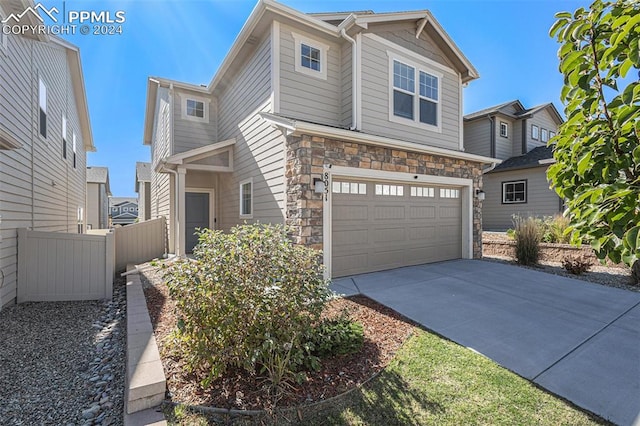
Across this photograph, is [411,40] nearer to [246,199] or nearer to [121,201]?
[246,199]

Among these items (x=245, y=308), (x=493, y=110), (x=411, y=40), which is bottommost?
(x=245, y=308)

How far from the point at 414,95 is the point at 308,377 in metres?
7.80

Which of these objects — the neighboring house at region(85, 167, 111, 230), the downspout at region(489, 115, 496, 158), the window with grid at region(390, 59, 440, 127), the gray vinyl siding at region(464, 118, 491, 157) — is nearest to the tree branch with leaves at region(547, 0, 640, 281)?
the window with grid at region(390, 59, 440, 127)

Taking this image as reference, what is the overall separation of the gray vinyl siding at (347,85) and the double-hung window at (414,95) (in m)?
1.15

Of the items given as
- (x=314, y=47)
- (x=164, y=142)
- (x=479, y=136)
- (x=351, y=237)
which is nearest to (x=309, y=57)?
(x=314, y=47)

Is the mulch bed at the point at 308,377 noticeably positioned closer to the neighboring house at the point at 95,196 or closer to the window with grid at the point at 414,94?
the window with grid at the point at 414,94

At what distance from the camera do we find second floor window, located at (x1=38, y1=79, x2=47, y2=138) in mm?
7152

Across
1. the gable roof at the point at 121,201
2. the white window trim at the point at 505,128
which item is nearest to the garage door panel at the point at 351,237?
the white window trim at the point at 505,128

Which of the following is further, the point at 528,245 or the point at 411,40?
the point at 528,245

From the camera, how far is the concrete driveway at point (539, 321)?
2936mm

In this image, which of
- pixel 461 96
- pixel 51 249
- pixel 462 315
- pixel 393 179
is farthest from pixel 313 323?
pixel 461 96

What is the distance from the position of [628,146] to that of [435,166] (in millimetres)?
7050

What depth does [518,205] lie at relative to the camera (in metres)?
14.6

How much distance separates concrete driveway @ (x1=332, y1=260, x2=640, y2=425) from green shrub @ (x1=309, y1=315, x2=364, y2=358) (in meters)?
1.32
